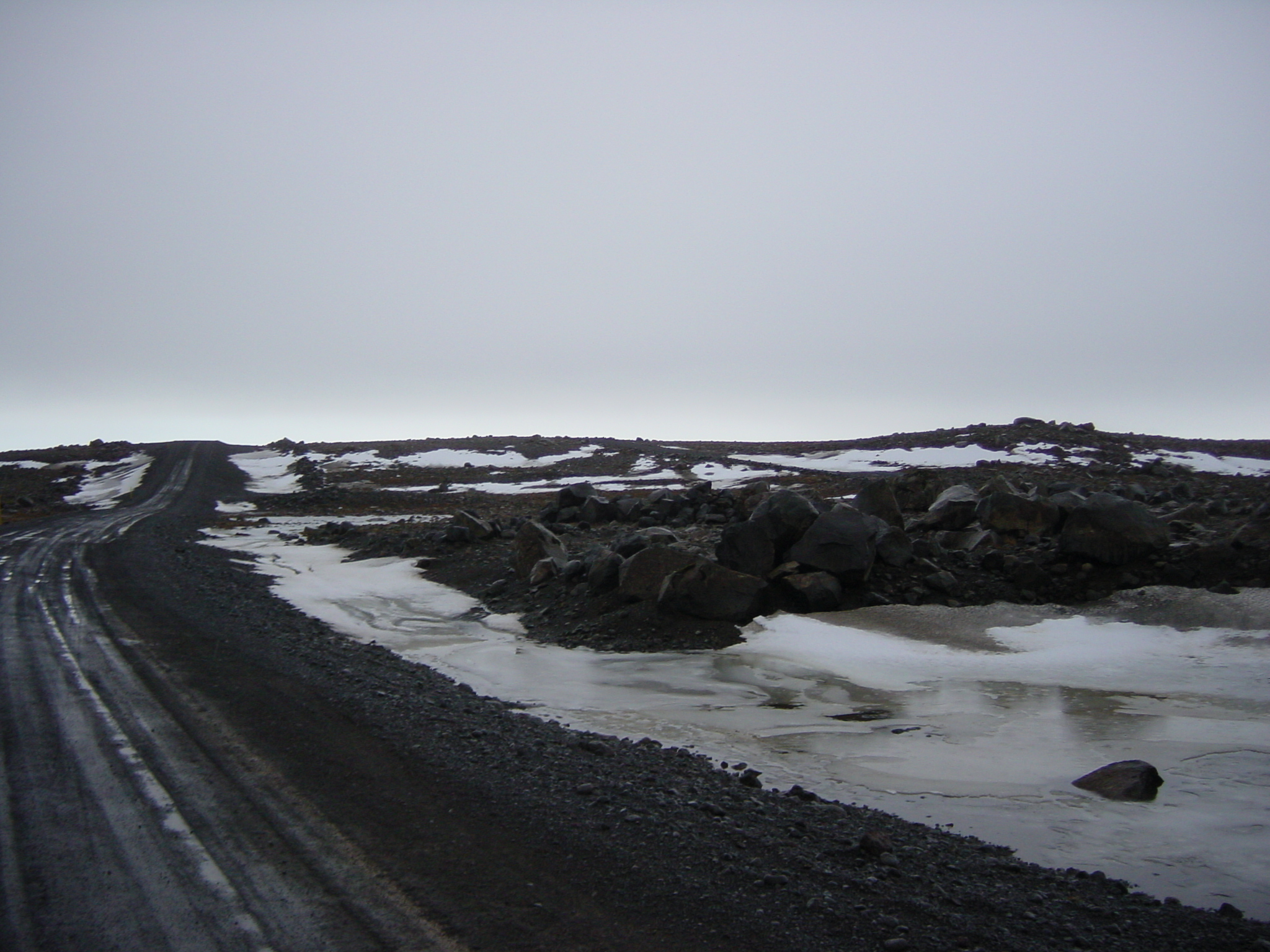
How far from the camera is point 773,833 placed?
534 cm

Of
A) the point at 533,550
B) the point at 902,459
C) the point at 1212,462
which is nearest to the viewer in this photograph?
the point at 533,550

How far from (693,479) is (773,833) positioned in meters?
38.9

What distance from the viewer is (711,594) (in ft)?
40.8

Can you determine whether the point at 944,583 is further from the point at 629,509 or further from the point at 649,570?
the point at 629,509

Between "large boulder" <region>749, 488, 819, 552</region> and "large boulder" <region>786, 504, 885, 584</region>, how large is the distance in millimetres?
237

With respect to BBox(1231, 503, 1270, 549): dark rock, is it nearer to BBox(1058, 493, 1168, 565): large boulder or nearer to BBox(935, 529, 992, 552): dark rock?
BBox(1058, 493, 1168, 565): large boulder

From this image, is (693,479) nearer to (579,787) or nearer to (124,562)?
(124,562)

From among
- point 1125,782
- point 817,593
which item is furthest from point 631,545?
point 1125,782

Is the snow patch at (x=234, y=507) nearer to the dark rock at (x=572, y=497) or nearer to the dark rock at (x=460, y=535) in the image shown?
the dark rock at (x=572, y=497)

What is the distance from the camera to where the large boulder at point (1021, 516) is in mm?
15438

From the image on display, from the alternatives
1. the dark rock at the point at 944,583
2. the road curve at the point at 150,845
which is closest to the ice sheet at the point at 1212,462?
the dark rock at the point at 944,583

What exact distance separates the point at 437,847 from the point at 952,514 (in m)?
14.3

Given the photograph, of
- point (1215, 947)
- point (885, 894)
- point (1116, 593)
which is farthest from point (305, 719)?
point (1116, 593)

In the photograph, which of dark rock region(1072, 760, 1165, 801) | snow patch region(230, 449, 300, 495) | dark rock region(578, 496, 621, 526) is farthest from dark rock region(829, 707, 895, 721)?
snow patch region(230, 449, 300, 495)
